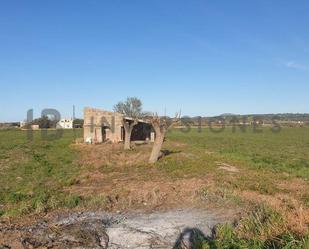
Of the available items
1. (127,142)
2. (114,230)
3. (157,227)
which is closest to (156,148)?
(127,142)

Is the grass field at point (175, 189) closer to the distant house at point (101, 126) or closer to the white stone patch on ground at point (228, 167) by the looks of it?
the white stone patch on ground at point (228, 167)

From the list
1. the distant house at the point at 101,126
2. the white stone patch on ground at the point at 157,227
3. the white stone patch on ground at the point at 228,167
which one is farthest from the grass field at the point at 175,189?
the distant house at the point at 101,126

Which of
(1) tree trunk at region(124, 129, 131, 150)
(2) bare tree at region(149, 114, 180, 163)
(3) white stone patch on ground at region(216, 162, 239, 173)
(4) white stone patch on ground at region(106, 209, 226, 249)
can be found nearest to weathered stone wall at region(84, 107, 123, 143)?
(1) tree trunk at region(124, 129, 131, 150)

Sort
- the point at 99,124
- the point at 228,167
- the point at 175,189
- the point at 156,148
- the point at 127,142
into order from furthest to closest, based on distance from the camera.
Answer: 1. the point at 99,124
2. the point at 127,142
3. the point at 156,148
4. the point at 228,167
5. the point at 175,189

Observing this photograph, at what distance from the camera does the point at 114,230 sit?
28.2 feet

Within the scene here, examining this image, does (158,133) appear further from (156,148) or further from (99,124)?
(99,124)

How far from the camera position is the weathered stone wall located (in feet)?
132

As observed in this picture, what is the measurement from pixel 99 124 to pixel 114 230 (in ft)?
106

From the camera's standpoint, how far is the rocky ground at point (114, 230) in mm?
7746

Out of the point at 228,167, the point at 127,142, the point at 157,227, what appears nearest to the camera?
the point at 157,227

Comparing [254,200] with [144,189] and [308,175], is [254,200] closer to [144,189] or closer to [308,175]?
[144,189]

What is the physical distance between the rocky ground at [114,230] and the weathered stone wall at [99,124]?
30.2 meters

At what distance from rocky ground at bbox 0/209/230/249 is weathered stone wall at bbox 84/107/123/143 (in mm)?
30154

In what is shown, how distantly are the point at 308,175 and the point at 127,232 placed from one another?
12.0m
